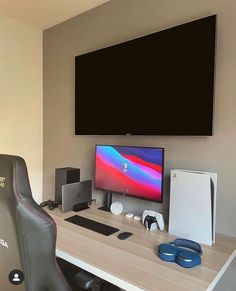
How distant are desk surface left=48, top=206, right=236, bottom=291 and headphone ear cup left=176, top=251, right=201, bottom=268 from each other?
2cm

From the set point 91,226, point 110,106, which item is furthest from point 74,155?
point 91,226

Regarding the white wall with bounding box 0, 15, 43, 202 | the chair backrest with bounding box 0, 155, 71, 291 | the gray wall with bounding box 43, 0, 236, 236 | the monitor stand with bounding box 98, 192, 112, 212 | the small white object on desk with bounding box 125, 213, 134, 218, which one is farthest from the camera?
the white wall with bounding box 0, 15, 43, 202

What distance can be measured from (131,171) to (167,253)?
0.70 meters

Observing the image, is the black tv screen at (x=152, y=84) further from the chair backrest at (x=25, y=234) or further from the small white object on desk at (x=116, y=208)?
the chair backrest at (x=25, y=234)

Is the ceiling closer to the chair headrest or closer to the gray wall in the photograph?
the gray wall

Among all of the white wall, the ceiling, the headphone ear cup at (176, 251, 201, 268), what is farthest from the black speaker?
the ceiling

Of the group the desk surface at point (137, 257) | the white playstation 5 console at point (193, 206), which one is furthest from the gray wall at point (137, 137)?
the desk surface at point (137, 257)

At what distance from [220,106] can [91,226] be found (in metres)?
1.14

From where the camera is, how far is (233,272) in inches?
58.3

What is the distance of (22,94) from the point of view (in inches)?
101

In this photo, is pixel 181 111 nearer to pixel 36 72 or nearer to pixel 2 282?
pixel 2 282

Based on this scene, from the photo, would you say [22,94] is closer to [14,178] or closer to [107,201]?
[107,201]

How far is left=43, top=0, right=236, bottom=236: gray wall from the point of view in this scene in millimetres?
1493

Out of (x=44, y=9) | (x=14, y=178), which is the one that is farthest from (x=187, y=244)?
(x=44, y=9)
